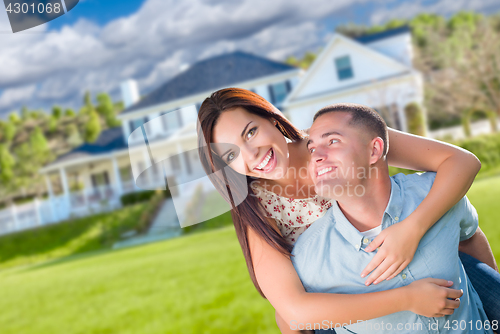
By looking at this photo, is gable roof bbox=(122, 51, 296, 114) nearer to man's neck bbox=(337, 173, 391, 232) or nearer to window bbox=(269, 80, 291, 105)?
window bbox=(269, 80, 291, 105)

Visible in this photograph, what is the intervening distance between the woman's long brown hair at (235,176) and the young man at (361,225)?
163 millimetres

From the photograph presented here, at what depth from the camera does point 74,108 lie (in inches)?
2015

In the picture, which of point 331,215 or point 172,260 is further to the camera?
point 172,260

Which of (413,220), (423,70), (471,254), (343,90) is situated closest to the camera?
(413,220)

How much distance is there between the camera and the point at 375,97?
1842cm

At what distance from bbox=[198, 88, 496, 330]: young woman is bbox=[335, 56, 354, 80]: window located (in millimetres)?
Answer: 16535

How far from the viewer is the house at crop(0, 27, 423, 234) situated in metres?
17.3

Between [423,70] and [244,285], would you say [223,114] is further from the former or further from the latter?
[423,70]

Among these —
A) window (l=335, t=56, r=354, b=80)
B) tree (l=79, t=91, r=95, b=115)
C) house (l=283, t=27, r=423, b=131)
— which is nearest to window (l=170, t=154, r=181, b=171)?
house (l=283, t=27, r=423, b=131)

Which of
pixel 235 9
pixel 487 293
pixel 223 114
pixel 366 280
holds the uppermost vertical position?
pixel 235 9

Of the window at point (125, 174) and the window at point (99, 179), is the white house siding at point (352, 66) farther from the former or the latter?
the window at point (99, 179)

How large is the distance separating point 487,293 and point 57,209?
21188 millimetres

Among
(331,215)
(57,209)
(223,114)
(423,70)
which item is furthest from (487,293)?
(423,70)

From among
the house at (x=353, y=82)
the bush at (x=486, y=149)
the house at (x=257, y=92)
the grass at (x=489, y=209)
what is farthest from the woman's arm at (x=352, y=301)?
the house at (x=353, y=82)
